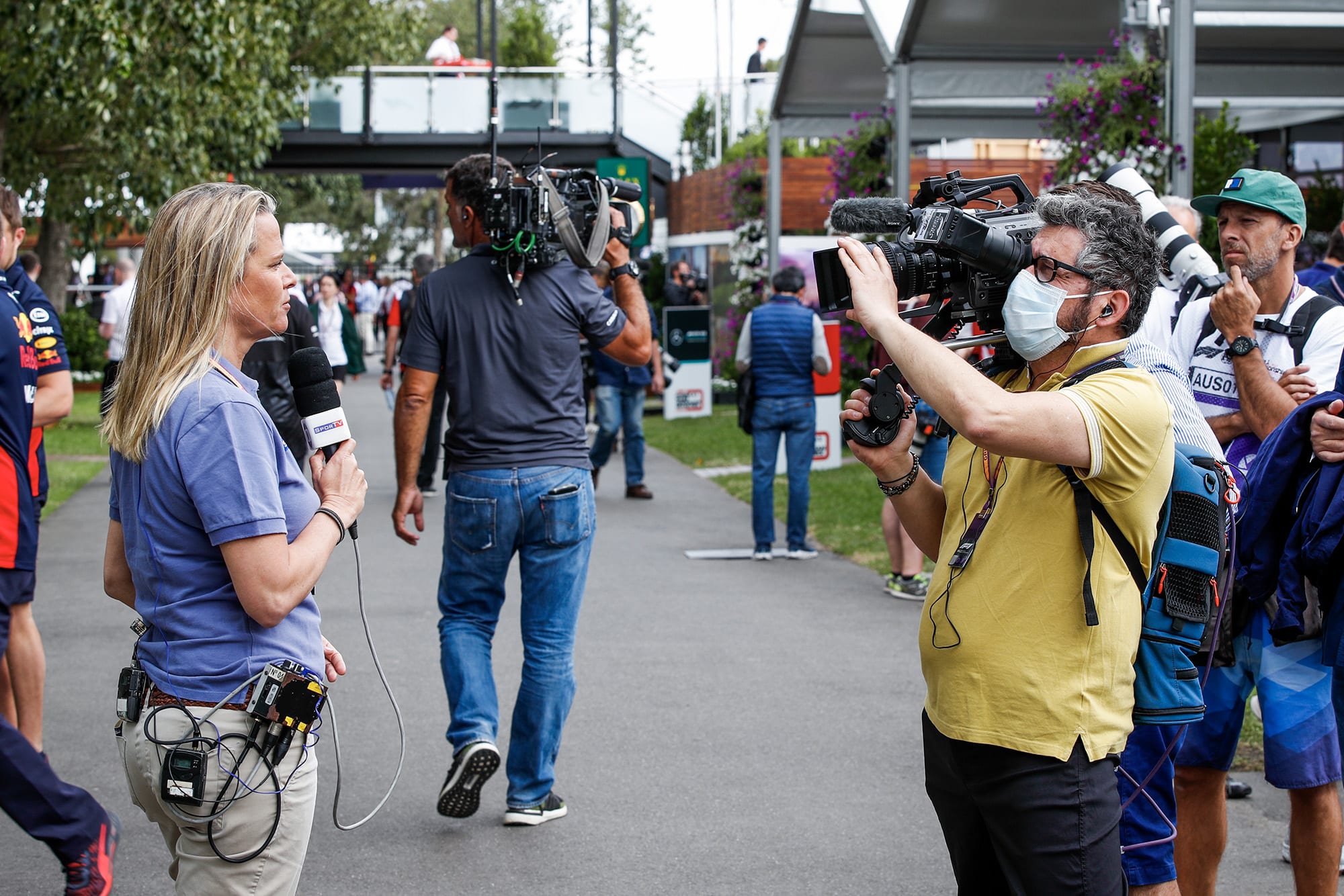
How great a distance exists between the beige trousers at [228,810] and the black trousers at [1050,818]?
52.5 inches

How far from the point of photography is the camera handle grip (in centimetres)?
275

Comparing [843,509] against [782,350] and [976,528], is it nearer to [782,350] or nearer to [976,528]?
[782,350]

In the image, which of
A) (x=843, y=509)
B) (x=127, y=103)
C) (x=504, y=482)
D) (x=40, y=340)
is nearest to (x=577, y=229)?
(x=504, y=482)

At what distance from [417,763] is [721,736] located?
4.14ft

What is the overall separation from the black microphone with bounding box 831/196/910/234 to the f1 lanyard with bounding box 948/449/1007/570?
487 millimetres

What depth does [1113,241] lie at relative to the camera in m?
2.59

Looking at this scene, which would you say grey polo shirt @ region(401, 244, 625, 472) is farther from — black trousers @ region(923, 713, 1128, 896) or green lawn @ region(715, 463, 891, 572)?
green lawn @ region(715, 463, 891, 572)

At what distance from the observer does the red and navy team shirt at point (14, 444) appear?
4359mm

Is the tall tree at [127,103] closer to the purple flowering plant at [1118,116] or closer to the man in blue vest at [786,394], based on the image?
the man in blue vest at [786,394]

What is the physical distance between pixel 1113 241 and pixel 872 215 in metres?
0.46

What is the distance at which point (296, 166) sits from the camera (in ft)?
90.8

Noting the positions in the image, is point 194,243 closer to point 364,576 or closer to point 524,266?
point 524,266

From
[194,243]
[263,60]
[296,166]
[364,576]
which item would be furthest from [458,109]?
[194,243]

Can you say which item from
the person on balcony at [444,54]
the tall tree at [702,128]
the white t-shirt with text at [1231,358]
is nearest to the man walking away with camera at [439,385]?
the white t-shirt with text at [1231,358]
